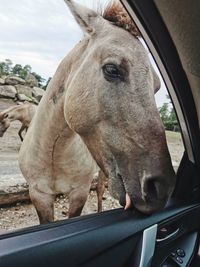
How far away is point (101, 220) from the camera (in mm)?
1237

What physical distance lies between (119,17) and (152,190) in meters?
0.77

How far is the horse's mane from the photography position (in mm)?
1396

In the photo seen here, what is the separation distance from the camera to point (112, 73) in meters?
1.32

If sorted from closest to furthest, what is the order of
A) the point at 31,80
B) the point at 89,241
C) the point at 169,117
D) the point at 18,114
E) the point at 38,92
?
the point at 89,241
the point at 169,117
the point at 31,80
the point at 38,92
the point at 18,114

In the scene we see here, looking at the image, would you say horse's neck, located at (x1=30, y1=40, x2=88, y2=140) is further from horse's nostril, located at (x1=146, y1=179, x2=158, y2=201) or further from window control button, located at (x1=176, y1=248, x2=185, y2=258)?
window control button, located at (x1=176, y1=248, x2=185, y2=258)

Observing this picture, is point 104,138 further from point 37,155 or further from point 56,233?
point 37,155

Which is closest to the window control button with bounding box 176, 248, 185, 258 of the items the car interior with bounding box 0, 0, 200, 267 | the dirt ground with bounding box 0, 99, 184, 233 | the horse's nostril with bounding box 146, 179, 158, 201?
the car interior with bounding box 0, 0, 200, 267

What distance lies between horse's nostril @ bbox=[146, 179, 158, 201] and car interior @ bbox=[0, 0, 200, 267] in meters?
0.17

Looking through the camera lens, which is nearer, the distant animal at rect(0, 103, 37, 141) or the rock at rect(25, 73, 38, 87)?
the rock at rect(25, 73, 38, 87)

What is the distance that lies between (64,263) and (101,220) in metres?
0.25

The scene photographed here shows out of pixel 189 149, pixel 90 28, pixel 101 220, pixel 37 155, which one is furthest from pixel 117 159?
pixel 37 155

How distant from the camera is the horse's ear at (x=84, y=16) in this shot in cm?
143

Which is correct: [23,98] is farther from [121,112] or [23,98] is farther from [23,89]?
[121,112]

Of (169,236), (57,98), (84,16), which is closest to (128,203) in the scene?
(169,236)
